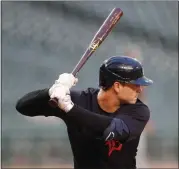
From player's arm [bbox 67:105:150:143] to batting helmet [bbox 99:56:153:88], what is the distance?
0.16 metres

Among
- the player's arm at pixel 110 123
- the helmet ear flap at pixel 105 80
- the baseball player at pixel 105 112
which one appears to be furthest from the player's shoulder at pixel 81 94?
the player's arm at pixel 110 123

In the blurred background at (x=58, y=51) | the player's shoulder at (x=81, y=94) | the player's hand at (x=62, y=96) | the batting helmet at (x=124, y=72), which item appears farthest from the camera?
the blurred background at (x=58, y=51)

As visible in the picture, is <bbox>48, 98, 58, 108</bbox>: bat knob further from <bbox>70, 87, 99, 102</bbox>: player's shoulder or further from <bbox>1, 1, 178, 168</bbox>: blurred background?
<bbox>1, 1, 178, 168</bbox>: blurred background

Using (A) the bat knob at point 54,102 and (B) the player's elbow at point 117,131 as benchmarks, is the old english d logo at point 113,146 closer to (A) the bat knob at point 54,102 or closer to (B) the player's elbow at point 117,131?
(B) the player's elbow at point 117,131

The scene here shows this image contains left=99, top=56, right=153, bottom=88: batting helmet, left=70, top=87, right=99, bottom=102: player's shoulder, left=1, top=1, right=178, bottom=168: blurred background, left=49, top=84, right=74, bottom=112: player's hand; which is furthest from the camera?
left=1, top=1, right=178, bottom=168: blurred background

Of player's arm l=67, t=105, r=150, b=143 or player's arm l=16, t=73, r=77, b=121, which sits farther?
player's arm l=16, t=73, r=77, b=121

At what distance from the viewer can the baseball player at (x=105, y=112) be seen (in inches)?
103

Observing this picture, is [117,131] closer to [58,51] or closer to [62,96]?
[62,96]

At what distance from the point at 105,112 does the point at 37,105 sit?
0.33m

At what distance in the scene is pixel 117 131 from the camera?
2604mm

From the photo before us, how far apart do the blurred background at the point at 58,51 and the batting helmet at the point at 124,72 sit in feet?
13.7

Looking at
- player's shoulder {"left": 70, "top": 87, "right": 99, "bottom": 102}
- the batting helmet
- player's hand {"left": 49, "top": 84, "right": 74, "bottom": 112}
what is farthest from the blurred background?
player's hand {"left": 49, "top": 84, "right": 74, "bottom": 112}

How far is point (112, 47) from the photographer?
734cm

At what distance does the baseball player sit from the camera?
2615 millimetres
